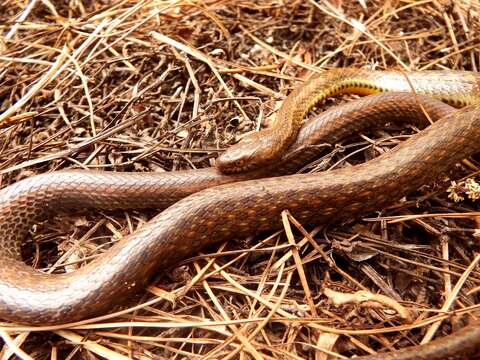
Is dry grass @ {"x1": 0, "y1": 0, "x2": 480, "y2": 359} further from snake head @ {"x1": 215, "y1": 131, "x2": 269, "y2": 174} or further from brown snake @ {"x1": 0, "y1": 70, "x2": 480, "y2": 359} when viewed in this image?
snake head @ {"x1": 215, "y1": 131, "x2": 269, "y2": 174}

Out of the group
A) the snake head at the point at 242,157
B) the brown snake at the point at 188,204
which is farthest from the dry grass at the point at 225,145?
the snake head at the point at 242,157

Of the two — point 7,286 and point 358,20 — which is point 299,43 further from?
point 7,286

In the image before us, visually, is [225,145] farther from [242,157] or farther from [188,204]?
[188,204]

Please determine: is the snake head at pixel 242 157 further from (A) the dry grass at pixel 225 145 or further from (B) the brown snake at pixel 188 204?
(A) the dry grass at pixel 225 145

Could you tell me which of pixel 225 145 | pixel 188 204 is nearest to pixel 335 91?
pixel 225 145

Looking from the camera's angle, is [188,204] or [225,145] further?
[225,145]

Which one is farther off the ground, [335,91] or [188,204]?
[335,91]

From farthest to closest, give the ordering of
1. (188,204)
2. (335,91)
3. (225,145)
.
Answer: (335,91) < (225,145) < (188,204)

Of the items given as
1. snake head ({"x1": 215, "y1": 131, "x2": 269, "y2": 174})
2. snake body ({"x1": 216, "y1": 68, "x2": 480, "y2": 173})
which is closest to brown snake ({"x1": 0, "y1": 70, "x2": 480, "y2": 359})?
snake head ({"x1": 215, "y1": 131, "x2": 269, "y2": 174})
